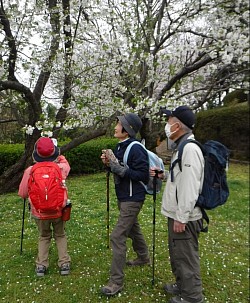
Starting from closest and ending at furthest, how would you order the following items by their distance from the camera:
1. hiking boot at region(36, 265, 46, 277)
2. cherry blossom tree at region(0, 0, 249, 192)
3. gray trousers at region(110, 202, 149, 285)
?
gray trousers at region(110, 202, 149, 285)
hiking boot at region(36, 265, 46, 277)
cherry blossom tree at region(0, 0, 249, 192)

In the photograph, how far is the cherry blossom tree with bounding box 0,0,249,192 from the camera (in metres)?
7.32

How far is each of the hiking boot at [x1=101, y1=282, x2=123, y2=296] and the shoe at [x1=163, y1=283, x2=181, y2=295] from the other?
1.68 feet

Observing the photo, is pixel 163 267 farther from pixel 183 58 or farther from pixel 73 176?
pixel 73 176

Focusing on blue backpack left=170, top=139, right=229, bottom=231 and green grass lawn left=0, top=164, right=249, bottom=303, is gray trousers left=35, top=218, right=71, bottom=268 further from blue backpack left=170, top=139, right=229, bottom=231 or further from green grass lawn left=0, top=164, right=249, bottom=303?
blue backpack left=170, top=139, right=229, bottom=231

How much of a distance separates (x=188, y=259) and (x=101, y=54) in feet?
19.6

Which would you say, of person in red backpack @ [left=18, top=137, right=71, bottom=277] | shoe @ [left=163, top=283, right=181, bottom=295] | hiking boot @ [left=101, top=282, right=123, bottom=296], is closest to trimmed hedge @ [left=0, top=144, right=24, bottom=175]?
person in red backpack @ [left=18, top=137, right=71, bottom=277]

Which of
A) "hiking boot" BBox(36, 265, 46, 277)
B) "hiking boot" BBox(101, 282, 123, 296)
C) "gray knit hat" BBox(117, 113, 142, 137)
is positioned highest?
"gray knit hat" BBox(117, 113, 142, 137)

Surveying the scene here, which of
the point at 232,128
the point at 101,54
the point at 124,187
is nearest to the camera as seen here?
the point at 124,187

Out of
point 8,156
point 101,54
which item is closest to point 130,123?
point 101,54

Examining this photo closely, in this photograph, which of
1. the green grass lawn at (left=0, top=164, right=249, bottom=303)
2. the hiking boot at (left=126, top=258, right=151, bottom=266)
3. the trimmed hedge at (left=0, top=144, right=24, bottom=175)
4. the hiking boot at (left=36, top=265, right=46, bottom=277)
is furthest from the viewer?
the trimmed hedge at (left=0, top=144, right=24, bottom=175)

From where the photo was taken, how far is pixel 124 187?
354cm

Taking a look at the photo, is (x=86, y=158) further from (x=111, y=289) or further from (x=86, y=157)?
(x=111, y=289)

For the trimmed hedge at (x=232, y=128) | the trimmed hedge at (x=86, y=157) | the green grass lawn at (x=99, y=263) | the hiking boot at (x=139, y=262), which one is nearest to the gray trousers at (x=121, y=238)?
the green grass lawn at (x=99, y=263)

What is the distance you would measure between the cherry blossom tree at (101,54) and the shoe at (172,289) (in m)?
3.90
